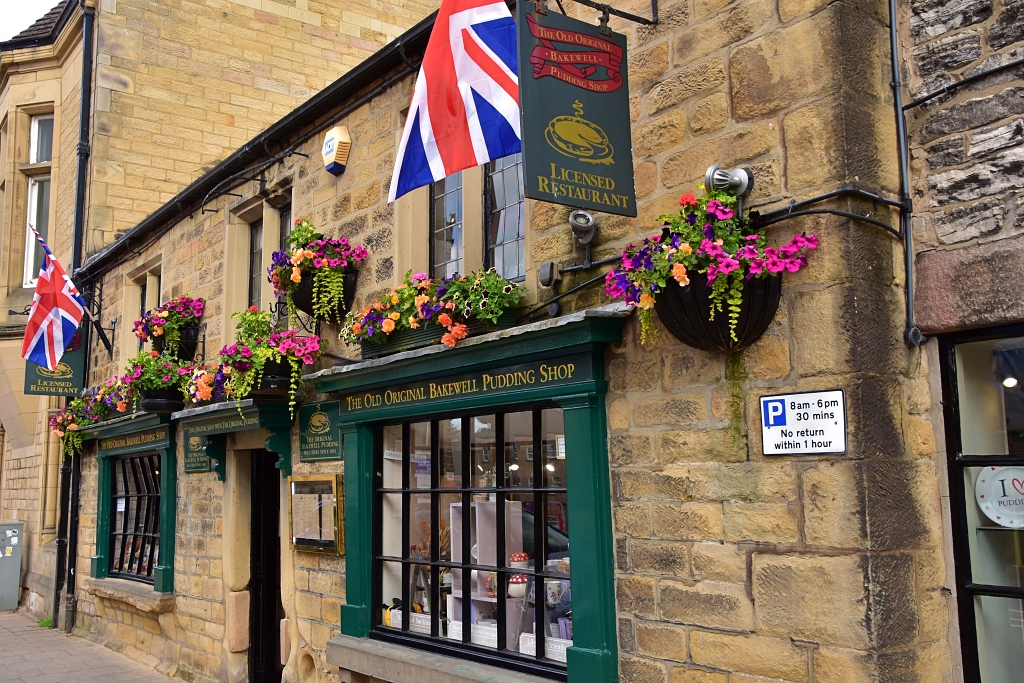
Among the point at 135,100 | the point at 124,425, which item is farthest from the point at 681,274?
the point at 135,100

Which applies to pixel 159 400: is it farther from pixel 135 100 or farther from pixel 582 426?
pixel 582 426

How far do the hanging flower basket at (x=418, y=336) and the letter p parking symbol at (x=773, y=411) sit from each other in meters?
1.67

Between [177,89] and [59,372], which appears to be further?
[177,89]

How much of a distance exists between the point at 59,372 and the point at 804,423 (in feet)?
36.6

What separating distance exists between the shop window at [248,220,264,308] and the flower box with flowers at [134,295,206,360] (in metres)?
0.70

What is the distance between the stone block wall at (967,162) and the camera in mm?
3479

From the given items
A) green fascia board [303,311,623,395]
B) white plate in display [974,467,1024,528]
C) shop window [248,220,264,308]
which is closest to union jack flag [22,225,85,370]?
shop window [248,220,264,308]

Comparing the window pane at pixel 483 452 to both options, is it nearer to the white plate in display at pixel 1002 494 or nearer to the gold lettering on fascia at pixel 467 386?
the gold lettering on fascia at pixel 467 386

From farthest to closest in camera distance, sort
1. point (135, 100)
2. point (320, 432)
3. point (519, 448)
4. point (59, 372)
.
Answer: point (135, 100) → point (59, 372) → point (320, 432) → point (519, 448)

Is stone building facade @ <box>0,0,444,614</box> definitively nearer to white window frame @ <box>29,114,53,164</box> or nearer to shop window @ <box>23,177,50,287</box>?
white window frame @ <box>29,114,53,164</box>

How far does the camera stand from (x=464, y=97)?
4508 mm

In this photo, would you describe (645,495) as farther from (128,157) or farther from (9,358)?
(9,358)

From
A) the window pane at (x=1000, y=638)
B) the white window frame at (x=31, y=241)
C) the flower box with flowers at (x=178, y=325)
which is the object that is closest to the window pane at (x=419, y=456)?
the window pane at (x=1000, y=638)

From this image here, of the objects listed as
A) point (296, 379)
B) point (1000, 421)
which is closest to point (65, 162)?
point (296, 379)
